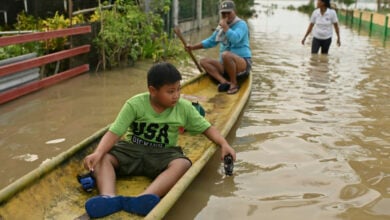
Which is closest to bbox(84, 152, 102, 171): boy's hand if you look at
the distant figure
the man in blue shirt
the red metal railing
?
the red metal railing

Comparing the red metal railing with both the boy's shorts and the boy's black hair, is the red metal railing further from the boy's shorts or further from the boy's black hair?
the boy's black hair

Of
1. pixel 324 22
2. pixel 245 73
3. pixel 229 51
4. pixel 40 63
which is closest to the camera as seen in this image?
pixel 229 51

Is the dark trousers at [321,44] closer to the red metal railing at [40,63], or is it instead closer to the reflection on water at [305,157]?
the reflection on water at [305,157]

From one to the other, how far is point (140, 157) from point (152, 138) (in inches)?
7.2

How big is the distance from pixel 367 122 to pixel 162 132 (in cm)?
334

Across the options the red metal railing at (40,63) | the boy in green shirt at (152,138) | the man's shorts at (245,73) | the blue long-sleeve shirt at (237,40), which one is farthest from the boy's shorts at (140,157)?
the man's shorts at (245,73)

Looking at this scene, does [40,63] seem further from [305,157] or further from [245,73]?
[305,157]

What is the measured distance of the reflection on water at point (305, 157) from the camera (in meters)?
3.61

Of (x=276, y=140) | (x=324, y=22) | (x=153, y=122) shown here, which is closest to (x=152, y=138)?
(x=153, y=122)

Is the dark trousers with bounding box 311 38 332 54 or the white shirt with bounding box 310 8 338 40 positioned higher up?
the white shirt with bounding box 310 8 338 40

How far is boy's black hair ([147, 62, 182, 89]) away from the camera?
3.43m

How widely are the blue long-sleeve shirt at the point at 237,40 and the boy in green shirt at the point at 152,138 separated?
318cm

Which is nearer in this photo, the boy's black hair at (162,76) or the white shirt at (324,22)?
the boy's black hair at (162,76)

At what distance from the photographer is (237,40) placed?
271 inches
